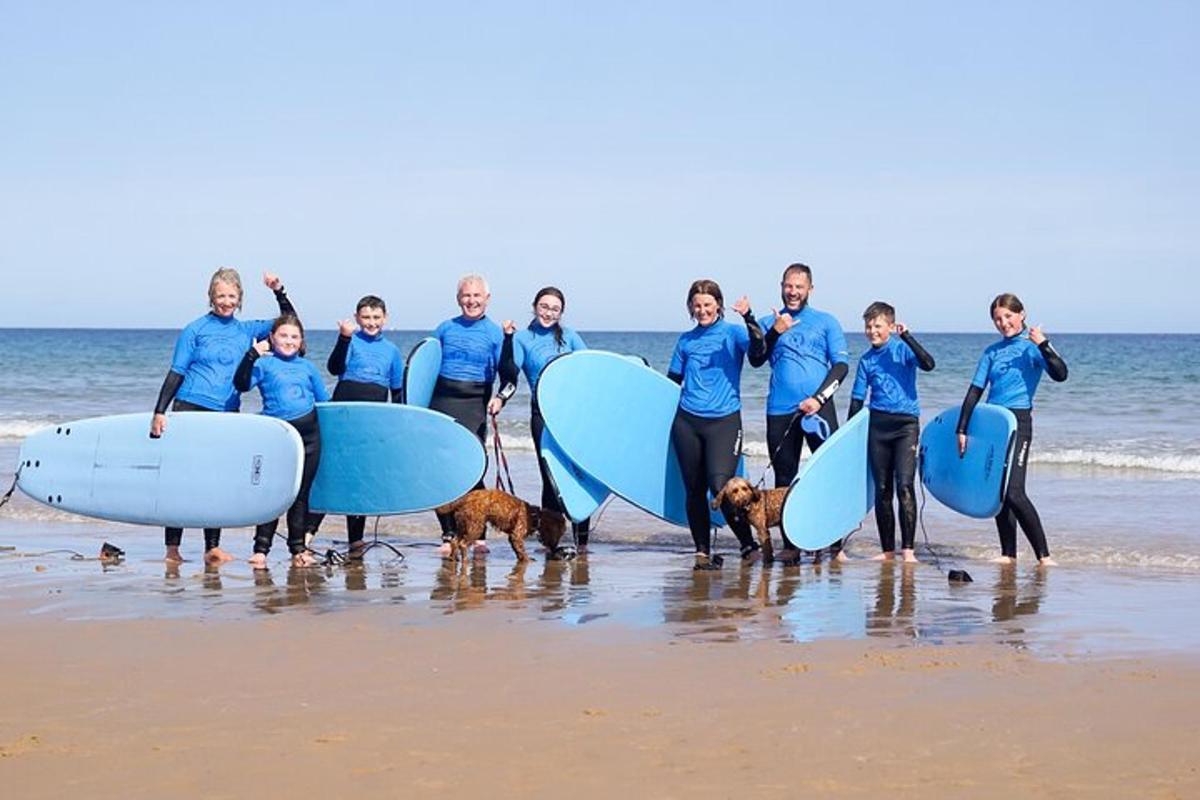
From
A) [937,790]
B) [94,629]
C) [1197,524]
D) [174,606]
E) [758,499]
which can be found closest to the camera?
[937,790]

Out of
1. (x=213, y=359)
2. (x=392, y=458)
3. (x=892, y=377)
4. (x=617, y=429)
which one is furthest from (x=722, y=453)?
(x=213, y=359)

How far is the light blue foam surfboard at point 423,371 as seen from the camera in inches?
323

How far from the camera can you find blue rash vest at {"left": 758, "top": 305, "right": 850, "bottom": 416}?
7797mm

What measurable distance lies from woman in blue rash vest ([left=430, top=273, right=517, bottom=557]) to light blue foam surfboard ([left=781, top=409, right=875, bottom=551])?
1.70 metres

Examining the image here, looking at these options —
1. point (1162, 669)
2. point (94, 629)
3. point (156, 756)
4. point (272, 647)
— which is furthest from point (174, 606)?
point (1162, 669)

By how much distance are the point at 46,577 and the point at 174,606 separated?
1198 millimetres

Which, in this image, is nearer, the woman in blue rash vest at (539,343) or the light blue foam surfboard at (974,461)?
the light blue foam surfboard at (974,461)

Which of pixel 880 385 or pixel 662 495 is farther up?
pixel 880 385

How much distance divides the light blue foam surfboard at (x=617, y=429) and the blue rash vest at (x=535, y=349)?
0.47 ft

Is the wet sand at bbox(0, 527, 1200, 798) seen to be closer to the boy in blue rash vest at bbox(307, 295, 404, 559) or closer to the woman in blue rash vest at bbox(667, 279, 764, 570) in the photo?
the woman in blue rash vest at bbox(667, 279, 764, 570)

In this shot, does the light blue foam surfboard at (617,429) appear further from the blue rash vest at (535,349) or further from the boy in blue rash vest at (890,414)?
the boy in blue rash vest at (890,414)

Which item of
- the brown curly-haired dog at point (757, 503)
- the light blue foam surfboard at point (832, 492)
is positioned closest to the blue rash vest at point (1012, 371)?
the light blue foam surfboard at point (832, 492)

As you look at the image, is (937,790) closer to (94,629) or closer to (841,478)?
(94,629)

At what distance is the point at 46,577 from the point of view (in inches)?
279
